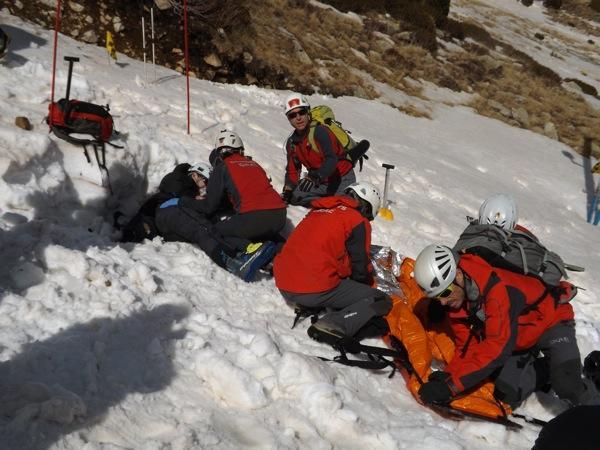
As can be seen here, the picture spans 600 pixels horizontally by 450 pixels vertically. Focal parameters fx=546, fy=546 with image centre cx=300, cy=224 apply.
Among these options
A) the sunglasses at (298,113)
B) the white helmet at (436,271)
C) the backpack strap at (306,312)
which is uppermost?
the white helmet at (436,271)

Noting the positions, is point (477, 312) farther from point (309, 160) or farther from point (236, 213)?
point (309, 160)

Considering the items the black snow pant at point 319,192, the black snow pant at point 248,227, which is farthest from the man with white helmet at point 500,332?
the black snow pant at point 319,192

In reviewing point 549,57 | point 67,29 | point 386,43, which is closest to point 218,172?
point 67,29

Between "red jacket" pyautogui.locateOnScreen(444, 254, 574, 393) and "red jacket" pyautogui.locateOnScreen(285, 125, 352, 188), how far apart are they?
3134mm

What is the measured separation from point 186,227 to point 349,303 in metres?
1.94

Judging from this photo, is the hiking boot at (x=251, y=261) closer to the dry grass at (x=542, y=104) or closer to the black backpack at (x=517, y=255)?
the black backpack at (x=517, y=255)

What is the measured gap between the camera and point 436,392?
13.1 feet

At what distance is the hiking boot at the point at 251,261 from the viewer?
5.36 m

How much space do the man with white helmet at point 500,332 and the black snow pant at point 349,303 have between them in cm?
68

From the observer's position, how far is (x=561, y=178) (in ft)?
45.2

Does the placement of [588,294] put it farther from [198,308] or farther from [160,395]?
[160,395]

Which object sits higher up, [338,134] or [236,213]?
[338,134]

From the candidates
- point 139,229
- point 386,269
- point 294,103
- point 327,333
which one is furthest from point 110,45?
point 327,333

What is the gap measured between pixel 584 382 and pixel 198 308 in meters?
3.16
